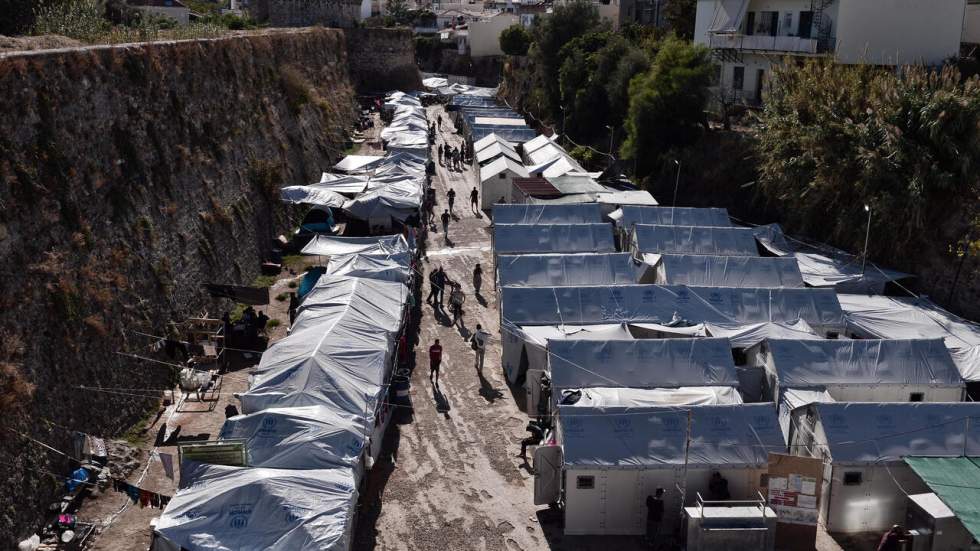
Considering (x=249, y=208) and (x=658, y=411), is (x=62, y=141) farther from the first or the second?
(x=658, y=411)

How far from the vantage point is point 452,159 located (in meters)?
41.4

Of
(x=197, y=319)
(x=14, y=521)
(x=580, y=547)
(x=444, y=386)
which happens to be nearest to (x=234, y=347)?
(x=197, y=319)

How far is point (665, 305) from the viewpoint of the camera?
710 inches

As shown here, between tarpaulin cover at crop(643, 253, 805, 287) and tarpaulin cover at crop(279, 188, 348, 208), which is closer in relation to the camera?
tarpaulin cover at crop(643, 253, 805, 287)

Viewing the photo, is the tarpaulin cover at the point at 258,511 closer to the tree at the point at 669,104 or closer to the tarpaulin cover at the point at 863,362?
the tarpaulin cover at the point at 863,362

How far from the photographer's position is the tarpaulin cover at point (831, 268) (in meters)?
20.4

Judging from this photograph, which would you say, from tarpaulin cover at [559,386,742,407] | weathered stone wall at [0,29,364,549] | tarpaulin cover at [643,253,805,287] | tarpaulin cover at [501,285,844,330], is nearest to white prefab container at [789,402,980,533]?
tarpaulin cover at [559,386,742,407]

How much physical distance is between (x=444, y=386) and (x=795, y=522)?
7.59 m

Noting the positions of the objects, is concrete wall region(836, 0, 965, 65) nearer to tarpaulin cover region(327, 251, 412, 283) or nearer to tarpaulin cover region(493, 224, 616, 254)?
tarpaulin cover region(493, 224, 616, 254)

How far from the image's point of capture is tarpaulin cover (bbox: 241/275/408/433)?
13242 millimetres

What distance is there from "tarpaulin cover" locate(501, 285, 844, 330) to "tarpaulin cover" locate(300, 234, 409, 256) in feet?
14.8

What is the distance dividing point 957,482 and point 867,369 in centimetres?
356

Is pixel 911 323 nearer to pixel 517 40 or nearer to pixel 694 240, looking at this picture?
pixel 694 240

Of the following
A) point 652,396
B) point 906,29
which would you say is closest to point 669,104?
point 906,29
